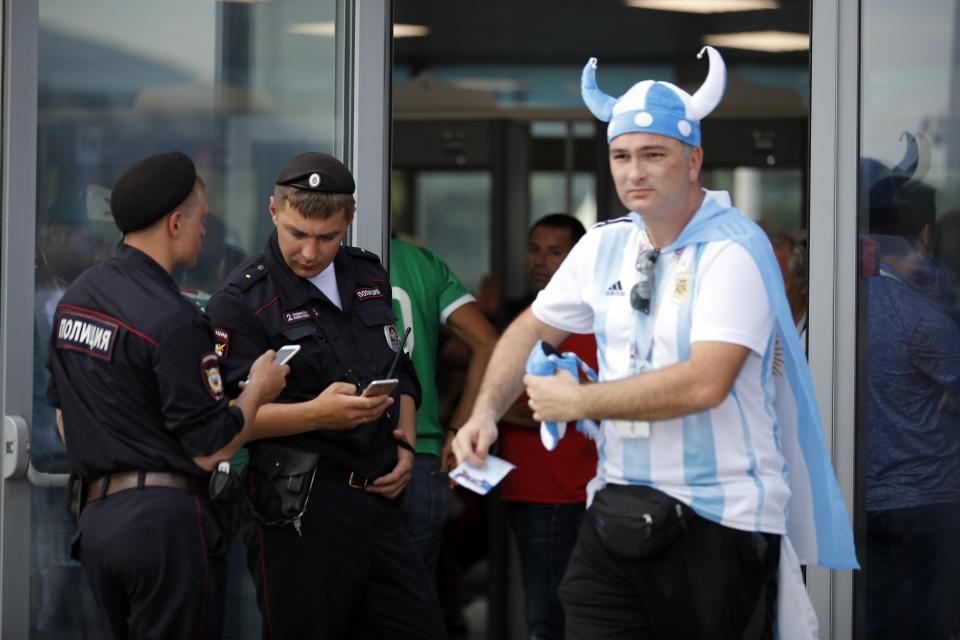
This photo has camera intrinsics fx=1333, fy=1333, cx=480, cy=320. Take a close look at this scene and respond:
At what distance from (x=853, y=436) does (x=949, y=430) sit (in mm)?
260

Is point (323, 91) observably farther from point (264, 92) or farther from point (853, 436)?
point (853, 436)

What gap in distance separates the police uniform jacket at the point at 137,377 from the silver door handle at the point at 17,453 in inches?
43.1

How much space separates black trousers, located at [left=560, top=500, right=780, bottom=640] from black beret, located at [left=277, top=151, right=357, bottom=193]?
108cm

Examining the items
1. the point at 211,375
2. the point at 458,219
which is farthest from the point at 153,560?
the point at 458,219

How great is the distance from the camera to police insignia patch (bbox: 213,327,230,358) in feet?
10.7

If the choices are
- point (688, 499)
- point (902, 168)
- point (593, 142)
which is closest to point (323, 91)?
point (902, 168)

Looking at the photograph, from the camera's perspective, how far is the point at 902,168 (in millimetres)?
3740

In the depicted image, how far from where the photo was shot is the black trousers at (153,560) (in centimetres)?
292

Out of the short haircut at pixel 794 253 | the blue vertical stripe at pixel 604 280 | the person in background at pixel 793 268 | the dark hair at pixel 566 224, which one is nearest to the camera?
the blue vertical stripe at pixel 604 280

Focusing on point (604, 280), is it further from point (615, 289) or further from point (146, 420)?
point (146, 420)

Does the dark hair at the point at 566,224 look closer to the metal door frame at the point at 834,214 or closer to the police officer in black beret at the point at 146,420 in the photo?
the metal door frame at the point at 834,214

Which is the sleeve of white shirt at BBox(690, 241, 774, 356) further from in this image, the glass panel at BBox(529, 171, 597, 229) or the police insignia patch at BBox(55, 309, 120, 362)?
the glass panel at BBox(529, 171, 597, 229)

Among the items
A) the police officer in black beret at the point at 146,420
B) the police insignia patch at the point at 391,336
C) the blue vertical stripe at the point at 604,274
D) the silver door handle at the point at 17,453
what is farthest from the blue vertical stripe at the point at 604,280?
the silver door handle at the point at 17,453

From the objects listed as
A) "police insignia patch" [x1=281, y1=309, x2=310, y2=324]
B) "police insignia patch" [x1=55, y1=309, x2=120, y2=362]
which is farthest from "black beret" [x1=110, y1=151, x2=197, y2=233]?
"police insignia patch" [x1=281, y1=309, x2=310, y2=324]
